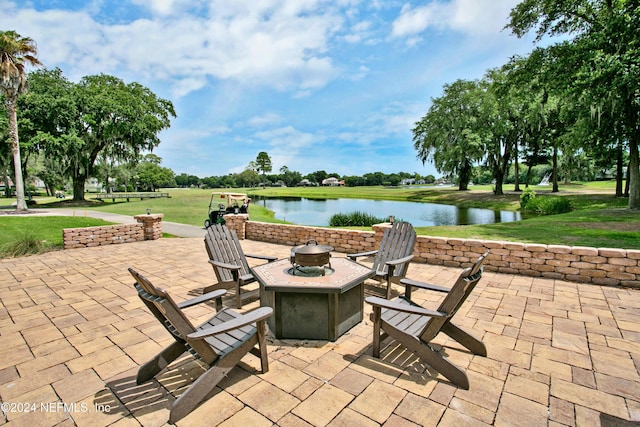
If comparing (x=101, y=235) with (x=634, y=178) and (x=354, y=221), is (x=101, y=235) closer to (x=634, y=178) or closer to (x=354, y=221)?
(x=354, y=221)

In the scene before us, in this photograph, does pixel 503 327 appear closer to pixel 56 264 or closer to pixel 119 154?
pixel 56 264

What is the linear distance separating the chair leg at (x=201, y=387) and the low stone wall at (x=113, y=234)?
7410 millimetres

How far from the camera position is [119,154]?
23.2 metres

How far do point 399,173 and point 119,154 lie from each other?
71.8 meters

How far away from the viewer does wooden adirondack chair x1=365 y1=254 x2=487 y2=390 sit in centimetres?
211

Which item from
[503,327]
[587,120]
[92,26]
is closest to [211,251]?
[503,327]

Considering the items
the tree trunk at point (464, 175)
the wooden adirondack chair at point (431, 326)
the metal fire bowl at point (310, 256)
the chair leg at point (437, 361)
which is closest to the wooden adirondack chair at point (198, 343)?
the metal fire bowl at point (310, 256)

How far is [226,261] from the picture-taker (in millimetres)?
3855

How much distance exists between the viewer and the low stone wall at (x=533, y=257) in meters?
4.30

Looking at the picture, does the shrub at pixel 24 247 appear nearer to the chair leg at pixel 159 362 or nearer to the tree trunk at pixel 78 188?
the chair leg at pixel 159 362

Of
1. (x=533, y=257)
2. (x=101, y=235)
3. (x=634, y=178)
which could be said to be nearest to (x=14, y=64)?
(x=101, y=235)

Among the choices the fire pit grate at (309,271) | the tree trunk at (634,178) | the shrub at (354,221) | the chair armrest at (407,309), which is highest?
the tree trunk at (634,178)

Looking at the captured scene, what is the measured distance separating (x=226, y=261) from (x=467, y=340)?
2802 millimetres

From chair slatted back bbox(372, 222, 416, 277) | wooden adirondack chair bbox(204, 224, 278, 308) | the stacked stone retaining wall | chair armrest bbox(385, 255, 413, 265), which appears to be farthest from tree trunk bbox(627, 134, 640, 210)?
the stacked stone retaining wall
